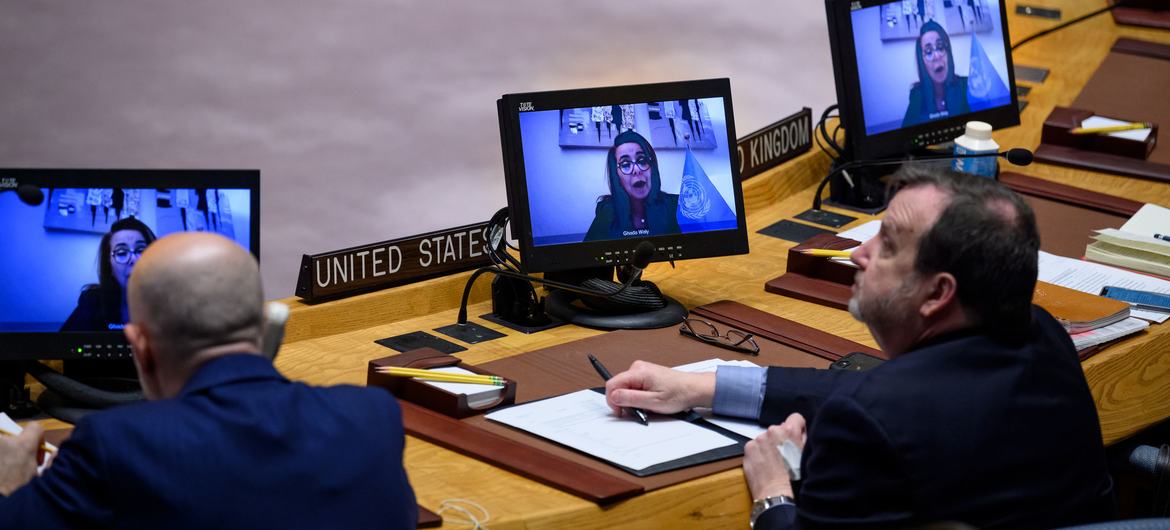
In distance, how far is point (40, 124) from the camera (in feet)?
19.9

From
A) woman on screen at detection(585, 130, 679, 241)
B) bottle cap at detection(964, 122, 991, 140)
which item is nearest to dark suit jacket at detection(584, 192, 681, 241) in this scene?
woman on screen at detection(585, 130, 679, 241)

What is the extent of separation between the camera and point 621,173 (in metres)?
2.75

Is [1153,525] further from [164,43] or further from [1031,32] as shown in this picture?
[164,43]

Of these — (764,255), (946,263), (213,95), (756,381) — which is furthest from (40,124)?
(946,263)

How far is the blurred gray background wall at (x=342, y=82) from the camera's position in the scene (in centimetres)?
574

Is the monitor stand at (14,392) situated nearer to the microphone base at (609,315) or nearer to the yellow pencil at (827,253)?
the microphone base at (609,315)

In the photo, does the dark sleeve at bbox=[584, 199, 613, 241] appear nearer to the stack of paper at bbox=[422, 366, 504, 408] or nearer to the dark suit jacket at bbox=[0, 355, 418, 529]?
the stack of paper at bbox=[422, 366, 504, 408]

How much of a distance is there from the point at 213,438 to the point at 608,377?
37.4 inches

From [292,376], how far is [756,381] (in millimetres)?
824

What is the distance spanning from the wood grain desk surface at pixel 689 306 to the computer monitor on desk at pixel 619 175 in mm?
158

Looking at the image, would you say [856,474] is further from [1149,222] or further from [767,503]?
[1149,222]

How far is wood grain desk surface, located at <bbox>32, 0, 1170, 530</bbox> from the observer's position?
2.02 meters

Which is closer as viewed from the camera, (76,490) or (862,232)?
(76,490)

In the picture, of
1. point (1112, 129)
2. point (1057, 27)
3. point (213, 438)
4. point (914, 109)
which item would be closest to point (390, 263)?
point (213, 438)
